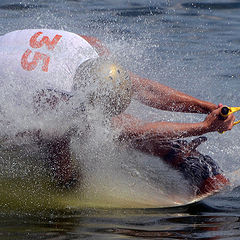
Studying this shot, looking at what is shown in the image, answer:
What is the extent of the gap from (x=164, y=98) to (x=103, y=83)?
0.81 meters

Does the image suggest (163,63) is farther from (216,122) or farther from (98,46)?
(216,122)

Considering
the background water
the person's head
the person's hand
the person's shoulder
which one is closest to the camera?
the background water

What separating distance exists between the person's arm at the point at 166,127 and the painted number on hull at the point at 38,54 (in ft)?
2.26

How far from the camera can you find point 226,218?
376cm

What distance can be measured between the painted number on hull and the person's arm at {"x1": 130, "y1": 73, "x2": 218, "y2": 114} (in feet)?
2.57

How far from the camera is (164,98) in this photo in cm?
450

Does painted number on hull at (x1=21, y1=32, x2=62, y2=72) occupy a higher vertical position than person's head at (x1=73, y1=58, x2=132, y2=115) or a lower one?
higher

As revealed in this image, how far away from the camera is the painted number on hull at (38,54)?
393cm

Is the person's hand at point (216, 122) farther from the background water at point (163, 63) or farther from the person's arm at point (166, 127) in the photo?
the background water at point (163, 63)

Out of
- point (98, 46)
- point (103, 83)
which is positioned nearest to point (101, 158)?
point (103, 83)

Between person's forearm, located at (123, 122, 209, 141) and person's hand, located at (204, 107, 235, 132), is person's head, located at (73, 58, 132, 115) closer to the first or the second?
person's forearm, located at (123, 122, 209, 141)

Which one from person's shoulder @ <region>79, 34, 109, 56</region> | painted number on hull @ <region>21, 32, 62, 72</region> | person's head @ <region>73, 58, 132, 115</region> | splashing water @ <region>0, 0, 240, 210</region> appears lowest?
splashing water @ <region>0, 0, 240, 210</region>

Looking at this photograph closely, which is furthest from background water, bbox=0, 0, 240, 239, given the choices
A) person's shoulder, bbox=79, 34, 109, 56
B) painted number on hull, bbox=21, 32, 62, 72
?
painted number on hull, bbox=21, 32, 62, 72

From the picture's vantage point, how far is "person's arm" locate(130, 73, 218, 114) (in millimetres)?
4426
